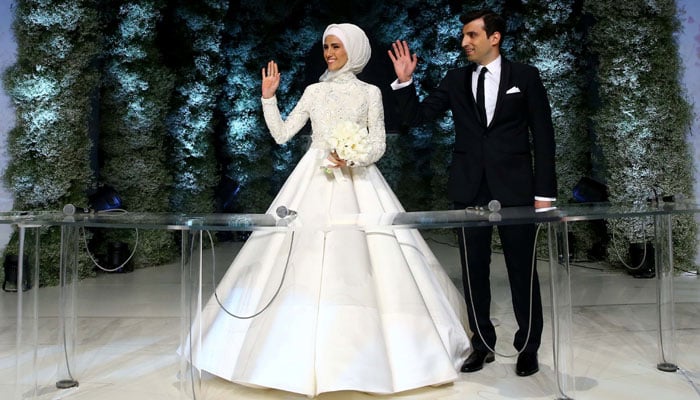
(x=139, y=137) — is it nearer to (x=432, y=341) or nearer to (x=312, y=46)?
(x=312, y=46)

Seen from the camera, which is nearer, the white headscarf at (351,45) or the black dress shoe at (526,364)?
the black dress shoe at (526,364)

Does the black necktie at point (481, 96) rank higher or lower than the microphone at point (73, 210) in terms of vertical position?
higher

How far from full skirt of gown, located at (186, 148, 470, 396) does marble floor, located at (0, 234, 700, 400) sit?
174mm

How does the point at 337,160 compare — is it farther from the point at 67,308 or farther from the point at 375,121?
the point at 67,308

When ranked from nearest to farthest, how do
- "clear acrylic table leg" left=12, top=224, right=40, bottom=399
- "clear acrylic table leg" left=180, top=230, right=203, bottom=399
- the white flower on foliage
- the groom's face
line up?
"clear acrylic table leg" left=180, top=230, right=203, bottom=399 < "clear acrylic table leg" left=12, top=224, right=40, bottom=399 < the white flower on foliage < the groom's face

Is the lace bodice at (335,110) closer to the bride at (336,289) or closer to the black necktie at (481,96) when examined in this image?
the bride at (336,289)

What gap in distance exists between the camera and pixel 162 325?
16.3 ft

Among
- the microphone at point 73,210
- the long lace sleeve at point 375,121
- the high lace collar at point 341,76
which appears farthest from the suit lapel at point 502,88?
the microphone at point 73,210

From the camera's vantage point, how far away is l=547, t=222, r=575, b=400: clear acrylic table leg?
3.17m

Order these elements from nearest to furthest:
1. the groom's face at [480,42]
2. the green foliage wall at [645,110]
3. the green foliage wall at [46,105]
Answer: the groom's face at [480,42] → the green foliage wall at [46,105] → the green foliage wall at [645,110]

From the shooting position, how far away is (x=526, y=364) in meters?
3.66

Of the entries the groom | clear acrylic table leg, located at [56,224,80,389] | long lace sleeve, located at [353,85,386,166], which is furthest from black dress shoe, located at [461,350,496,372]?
clear acrylic table leg, located at [56,224,80,389]

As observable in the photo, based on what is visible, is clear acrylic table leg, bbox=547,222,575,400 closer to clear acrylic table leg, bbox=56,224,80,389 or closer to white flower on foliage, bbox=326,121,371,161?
white flower on foliage, bbox=326,121,371,161

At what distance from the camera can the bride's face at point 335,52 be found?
12.6 ft
